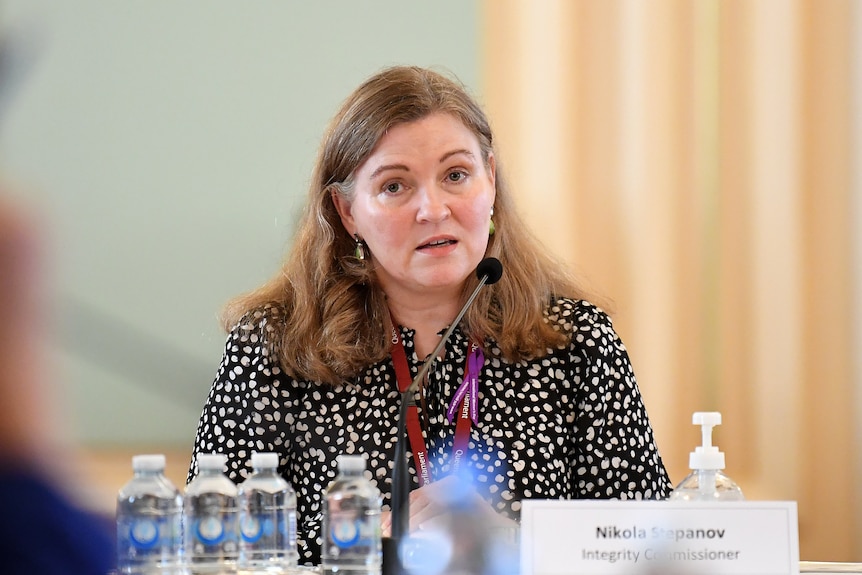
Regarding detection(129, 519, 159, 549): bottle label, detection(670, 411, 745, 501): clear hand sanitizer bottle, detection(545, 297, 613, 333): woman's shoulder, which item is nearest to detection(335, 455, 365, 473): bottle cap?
detection(129, 519, 159, 549): bottle label

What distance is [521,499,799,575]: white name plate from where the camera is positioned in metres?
1.21

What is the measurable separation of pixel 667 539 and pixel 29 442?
798 mm

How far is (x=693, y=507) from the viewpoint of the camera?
123 centimetres

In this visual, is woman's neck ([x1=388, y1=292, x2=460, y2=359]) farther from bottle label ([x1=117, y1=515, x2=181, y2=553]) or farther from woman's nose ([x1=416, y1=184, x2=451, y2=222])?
bottle label ([x1=117, y1=515, x2=181, y2=553])

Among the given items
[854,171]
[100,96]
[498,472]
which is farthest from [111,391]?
[854,171]

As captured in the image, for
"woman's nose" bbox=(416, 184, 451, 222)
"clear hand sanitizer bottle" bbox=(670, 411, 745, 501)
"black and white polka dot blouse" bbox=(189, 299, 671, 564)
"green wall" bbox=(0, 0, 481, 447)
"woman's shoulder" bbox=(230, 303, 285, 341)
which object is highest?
"green wall" bbox=(0, 0, 481, 447)

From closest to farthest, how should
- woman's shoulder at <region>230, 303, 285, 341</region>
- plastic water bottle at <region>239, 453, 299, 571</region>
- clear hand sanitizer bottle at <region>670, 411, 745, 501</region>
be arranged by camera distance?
1. plastic water bottle at <region>239, 453, 299, 571</region>
2. clear hand sanitizer bottle at <region>670, 411, 745, 501</region>
3. woman's shoulder at <region>230, 303, 285, 341</region>

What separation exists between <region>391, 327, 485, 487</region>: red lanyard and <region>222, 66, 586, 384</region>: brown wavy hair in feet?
0.12

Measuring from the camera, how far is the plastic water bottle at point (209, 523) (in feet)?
4.21

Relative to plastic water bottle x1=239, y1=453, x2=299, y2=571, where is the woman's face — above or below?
above

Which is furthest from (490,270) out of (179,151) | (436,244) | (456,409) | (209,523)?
(179,151)

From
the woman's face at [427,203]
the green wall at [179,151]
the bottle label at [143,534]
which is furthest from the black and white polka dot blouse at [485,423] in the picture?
the green wall at [179,151]

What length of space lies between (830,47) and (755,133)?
29 cm

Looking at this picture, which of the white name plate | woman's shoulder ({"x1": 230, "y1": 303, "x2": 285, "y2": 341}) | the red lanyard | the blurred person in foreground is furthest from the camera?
woman's shoulder ({"x1": 230, "y1": 303, "x2": 285, "y2": 341})
